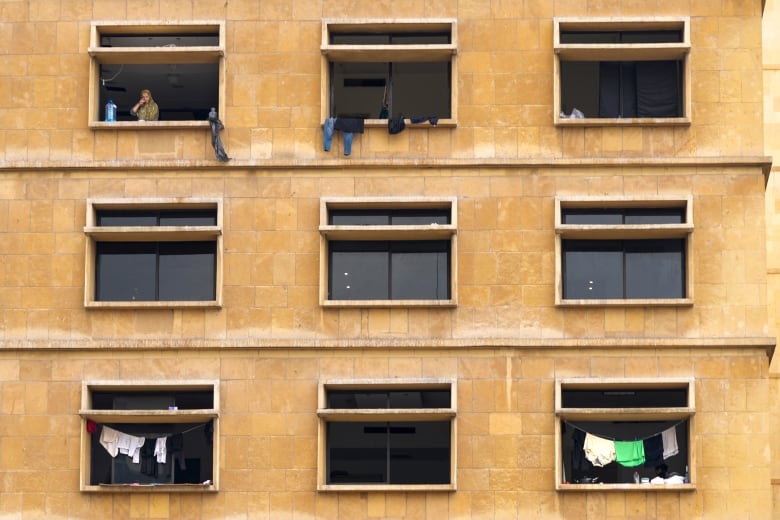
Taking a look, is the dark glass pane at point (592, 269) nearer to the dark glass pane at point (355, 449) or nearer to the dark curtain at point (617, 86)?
the dark curtain at point (617, 86)

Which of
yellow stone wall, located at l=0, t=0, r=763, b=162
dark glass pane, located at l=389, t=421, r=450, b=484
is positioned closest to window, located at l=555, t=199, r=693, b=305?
yellow stone wall, located at l=0, t=0, r=763, b=162

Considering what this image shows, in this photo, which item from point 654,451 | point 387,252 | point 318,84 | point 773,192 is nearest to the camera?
point 654,451

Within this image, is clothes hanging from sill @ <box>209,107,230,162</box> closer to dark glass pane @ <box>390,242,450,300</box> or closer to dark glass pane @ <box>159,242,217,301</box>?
dark glass pane @ <box>159,242,217,301</box>

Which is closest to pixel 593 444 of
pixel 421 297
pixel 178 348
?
pixel 421 297

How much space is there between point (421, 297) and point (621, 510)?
21.2ft

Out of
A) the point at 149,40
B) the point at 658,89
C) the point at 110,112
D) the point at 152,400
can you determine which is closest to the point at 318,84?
the point at 149,40

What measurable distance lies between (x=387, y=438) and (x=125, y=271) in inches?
278

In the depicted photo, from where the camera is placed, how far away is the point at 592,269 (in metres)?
43.4

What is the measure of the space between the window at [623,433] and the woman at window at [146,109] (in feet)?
36.6

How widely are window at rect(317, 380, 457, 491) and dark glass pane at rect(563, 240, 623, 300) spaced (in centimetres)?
364

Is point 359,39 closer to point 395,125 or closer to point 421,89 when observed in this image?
point 421,89

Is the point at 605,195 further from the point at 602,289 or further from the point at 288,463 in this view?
the point at 288,463

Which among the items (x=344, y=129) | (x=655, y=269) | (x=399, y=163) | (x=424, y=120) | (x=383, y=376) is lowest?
(x=383, y=376)

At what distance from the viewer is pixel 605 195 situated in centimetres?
4319
